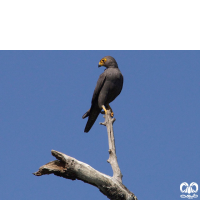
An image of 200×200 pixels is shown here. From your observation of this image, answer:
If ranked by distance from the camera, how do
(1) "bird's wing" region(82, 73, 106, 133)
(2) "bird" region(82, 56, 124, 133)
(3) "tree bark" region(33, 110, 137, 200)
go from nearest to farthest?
(3) "tree bark" region(33, 110, 137, 200) < (2) "bird" region(82, 56, 124, 133) < (1) "bird's wing" region(82, 73, 106, 133)

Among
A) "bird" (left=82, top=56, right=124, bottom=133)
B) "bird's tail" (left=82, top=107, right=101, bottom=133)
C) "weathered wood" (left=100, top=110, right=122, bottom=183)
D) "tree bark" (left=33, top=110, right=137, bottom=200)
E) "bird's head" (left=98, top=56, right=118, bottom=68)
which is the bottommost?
"tree bark" (left=33, top=110, right=137, bottom=200)

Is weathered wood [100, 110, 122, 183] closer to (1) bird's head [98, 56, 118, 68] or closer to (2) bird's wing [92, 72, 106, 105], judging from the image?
(2) bird's wing [92, 72, 106, 105]

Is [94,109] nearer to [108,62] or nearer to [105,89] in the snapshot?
[105,89]

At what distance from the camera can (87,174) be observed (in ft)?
15.1

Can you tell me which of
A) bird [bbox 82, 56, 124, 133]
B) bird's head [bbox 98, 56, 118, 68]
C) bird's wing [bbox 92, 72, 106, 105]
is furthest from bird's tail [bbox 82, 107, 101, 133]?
bird's head [bbox 98, 56, 118, 68]

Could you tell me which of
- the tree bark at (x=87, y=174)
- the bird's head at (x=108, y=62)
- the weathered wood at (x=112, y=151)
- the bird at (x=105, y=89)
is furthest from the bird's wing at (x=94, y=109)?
the tree bark at (x=87, y=174)

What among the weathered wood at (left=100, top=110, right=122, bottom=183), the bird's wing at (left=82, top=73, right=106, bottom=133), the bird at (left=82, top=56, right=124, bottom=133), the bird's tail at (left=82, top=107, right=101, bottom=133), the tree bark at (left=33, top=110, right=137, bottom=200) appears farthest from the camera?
the bird's tail at (left=82, top=107, right=101, bottom=133)

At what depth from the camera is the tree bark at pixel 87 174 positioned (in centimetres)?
442

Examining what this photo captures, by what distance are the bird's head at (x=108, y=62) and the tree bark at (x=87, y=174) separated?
302 cm

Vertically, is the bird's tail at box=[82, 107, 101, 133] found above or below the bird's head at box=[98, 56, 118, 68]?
below

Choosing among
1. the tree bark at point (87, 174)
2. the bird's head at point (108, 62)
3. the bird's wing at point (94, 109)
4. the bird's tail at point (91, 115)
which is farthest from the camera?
the bird's tail at point (91, 115)

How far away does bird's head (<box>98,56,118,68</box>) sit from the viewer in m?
7.44

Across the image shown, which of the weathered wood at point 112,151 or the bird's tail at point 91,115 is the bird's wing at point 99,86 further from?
the weathered wood at point 112,151

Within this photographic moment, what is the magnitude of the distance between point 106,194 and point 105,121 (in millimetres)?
1716
